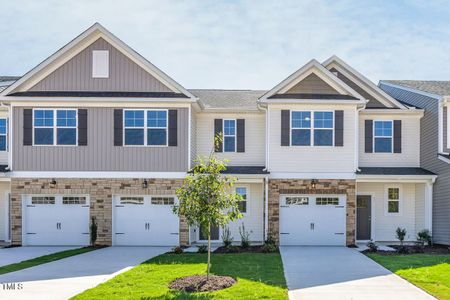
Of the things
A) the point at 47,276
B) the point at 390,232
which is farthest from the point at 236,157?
the point at 47,276

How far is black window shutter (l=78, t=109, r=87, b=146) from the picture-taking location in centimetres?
1766

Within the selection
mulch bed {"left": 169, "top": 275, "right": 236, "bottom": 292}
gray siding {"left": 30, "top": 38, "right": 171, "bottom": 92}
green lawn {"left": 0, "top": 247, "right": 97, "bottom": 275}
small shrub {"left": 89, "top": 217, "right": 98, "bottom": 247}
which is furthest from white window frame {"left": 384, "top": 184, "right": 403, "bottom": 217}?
green lawn {"left": 0, "top": 247, "right": 97, "bottom": 275}

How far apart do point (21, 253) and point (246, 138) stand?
945cm

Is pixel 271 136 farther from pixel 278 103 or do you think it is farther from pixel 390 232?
pixel 390 232

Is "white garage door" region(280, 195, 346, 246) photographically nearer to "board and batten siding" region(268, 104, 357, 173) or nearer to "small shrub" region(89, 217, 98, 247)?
"board and batten siding" region(268, 104, 357, 173)

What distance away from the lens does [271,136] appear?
706 inches

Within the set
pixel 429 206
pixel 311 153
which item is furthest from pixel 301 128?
pixel 429 206

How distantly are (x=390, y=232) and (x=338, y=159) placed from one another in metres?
4.23

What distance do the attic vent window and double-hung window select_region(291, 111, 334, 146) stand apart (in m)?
7.46

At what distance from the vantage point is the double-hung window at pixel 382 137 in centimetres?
1941

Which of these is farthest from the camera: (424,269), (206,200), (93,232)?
(93,232)

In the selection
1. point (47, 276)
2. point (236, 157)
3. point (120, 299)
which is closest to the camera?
point (120, 299)

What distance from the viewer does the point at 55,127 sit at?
1769 centimetres

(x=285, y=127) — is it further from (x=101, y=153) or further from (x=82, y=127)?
(x=82, y=127)
